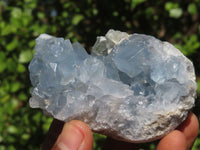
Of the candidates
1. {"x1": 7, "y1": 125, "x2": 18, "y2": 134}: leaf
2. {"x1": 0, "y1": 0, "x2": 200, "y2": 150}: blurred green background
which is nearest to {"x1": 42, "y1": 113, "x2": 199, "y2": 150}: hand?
{"x1": 0, "y1": 0, "x2": 200, "y2": 150}: blurred green background

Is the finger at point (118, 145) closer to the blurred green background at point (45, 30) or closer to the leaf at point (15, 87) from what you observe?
the blurred green background at point (45, 30)

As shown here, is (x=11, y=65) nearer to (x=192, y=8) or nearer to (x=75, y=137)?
(x=75, y=137)

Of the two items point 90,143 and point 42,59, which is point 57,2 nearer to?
point 42,59

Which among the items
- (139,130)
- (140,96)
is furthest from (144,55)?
(139,130)

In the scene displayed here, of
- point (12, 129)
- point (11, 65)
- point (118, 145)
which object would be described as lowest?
point (12, 129)

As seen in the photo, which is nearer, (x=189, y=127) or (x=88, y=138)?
(x=88, y=138)

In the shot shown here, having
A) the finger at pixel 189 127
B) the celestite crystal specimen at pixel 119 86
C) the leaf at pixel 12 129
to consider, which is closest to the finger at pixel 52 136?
the celestite crystal specimen at pixel 119 86

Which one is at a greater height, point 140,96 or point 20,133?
point 140,96

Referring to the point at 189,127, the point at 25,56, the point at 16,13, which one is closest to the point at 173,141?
the point at 189,127
